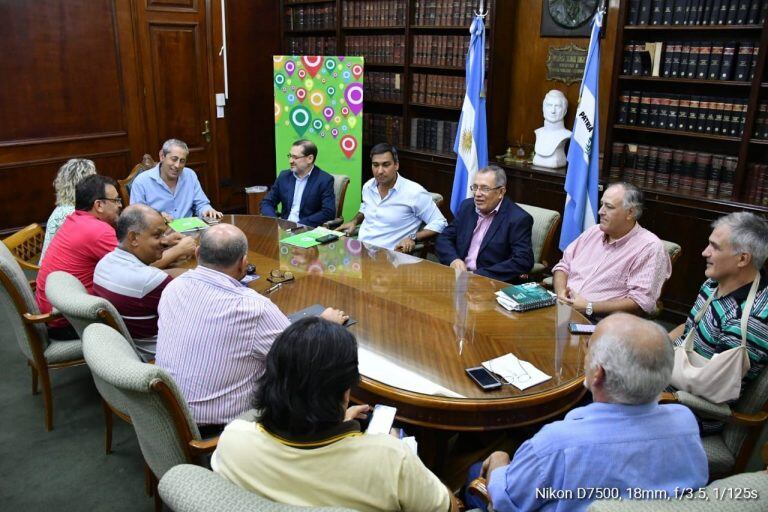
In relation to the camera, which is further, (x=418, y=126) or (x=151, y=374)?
(x=418, y=126)

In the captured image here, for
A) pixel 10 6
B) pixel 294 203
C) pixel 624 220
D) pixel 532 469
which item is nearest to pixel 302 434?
pixel 532 469

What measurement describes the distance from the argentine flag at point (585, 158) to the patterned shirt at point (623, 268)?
1157 mm

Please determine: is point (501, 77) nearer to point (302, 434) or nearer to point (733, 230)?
point (733, 230)

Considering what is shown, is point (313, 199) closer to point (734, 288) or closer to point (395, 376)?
point (395, 376)

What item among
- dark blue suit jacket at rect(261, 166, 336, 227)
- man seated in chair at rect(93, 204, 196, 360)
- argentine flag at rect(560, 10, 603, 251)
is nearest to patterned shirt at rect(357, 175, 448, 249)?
dark blue suit jacket at rect(261, 166, 336, 227)

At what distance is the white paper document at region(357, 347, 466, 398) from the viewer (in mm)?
1898

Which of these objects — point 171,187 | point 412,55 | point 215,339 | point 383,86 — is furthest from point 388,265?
point 383,86

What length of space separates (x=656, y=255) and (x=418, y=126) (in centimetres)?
327

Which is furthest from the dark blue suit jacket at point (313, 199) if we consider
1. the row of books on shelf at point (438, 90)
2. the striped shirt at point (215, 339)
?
the striped shirt at point (215, 339)

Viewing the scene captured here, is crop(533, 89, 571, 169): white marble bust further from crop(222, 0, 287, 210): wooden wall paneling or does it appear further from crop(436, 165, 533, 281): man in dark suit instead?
crop(222, 0, 287, 210): wooden wall paneling

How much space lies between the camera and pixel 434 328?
7.53ft

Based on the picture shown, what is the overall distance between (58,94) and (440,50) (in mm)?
3322

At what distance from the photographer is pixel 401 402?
6.25 feet

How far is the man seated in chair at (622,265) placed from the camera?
2785 mm
